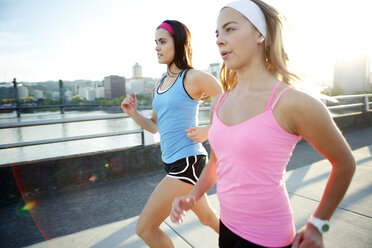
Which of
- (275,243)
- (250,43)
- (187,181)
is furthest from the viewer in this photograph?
(187,181)

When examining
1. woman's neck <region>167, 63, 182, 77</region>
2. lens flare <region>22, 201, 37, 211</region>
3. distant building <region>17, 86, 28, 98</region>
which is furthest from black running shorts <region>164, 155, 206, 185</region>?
distant building <region>17, 86, 28, 98</region>

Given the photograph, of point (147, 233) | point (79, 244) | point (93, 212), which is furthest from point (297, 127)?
point (93, 212)

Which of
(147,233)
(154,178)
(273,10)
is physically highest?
(273,10)

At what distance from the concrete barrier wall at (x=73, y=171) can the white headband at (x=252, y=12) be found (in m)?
4.06

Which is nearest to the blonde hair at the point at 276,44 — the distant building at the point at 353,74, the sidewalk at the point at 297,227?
the sidewalk at the point at 297,227

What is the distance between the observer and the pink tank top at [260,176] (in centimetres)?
111

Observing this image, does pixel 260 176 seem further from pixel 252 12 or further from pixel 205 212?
pixel 205 212

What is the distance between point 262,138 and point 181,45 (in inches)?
62.0

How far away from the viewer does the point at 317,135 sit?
1054mm

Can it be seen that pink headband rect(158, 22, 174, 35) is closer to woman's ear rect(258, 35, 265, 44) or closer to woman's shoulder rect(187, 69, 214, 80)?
woman's shoulder rect(187, 69, 214, 80)

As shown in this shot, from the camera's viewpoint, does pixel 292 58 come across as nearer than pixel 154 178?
Yes

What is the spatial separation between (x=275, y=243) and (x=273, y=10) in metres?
1.10

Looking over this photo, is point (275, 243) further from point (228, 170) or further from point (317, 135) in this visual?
point (317, 135)

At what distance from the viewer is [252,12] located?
1.24 m
